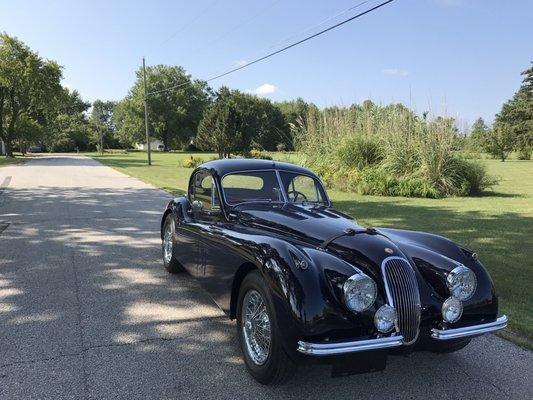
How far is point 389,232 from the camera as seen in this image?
4.44 metres

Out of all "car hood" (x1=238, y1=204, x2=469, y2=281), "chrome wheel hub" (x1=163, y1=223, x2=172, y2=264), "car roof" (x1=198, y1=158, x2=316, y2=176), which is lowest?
"chrome wheel hub" (x1=163, y1=223, x2=172, y2=264)

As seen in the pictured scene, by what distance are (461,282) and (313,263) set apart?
3.77 feet

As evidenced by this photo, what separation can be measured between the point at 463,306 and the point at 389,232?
1.17m

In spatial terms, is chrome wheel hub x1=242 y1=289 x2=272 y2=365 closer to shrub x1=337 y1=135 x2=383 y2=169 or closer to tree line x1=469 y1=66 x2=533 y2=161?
shrub x1=337 y1=135 x2=383 y2=169

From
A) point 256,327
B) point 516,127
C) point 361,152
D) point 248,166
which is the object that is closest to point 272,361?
point 256,327

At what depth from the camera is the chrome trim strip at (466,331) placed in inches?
126

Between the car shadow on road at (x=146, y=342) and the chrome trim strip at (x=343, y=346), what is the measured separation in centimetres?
52

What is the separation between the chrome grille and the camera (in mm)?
3174

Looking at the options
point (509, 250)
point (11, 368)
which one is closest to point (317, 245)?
point (11, 368)

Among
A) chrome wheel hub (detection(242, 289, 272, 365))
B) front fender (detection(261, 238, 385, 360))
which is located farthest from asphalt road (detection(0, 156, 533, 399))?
front fender (detection(261, 238, 385, 360))

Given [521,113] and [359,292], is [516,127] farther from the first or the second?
[359,292]

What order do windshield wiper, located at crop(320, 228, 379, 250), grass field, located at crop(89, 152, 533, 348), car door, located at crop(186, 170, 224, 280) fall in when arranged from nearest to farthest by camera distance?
windshield wiper, located at crop(320, 228, 379, 250) < car door, located at crop(186, 170, 224, 280) < grass field, located at crop(89, 152, 533, 348)

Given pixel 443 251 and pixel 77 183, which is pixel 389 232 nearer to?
pixel 443 251

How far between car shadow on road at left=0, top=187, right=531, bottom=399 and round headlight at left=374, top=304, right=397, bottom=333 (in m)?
0.54
